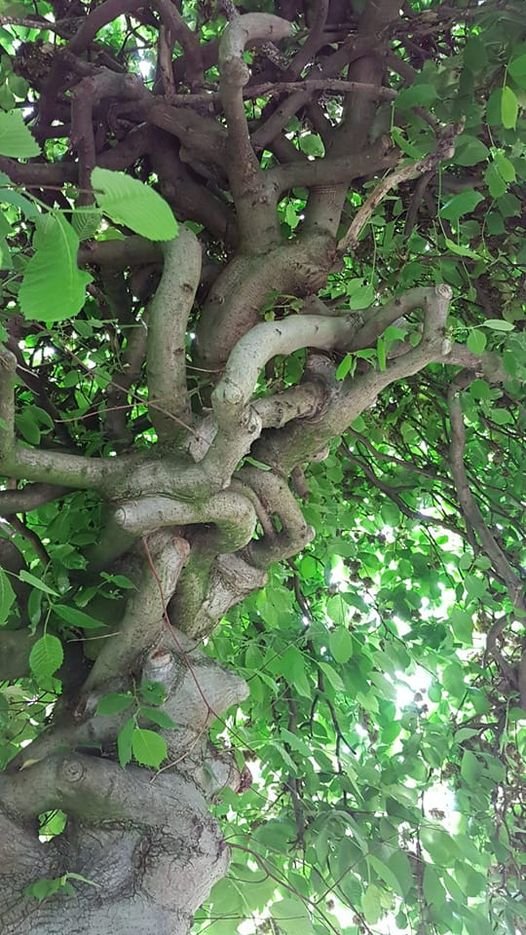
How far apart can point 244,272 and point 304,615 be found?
893mm

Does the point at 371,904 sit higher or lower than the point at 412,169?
lower

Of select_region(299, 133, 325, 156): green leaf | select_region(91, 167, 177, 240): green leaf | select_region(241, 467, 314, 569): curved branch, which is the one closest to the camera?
select_region(91, 167, 177, 240): green leaf

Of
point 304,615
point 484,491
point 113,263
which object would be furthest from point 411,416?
point 113,263

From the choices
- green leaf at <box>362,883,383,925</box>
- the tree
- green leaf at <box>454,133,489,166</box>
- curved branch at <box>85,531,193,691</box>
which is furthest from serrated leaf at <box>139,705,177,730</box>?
green leaf at <box>454,133,489,166</box>

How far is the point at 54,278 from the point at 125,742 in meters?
0.69

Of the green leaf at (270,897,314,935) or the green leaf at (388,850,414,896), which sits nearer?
the green leaf at (270,897,314,935)

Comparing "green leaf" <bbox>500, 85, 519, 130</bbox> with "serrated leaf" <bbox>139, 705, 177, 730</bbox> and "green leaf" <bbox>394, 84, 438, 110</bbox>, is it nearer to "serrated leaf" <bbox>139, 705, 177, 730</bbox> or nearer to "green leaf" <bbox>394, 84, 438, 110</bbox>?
"green leaf" <bbox>394, 84, 438, 110</bbox>

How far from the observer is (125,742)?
961mm

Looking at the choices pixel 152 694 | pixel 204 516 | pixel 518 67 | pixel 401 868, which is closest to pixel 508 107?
pixel 518 67

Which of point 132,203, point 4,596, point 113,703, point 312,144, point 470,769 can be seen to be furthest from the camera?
point 470,769

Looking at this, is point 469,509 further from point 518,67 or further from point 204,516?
point 518,67

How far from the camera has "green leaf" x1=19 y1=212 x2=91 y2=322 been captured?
465 millimetres

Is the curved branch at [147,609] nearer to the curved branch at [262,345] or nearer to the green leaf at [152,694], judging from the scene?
the green leaf at [152,694]

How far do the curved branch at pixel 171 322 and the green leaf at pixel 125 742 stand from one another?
0.42 meters
